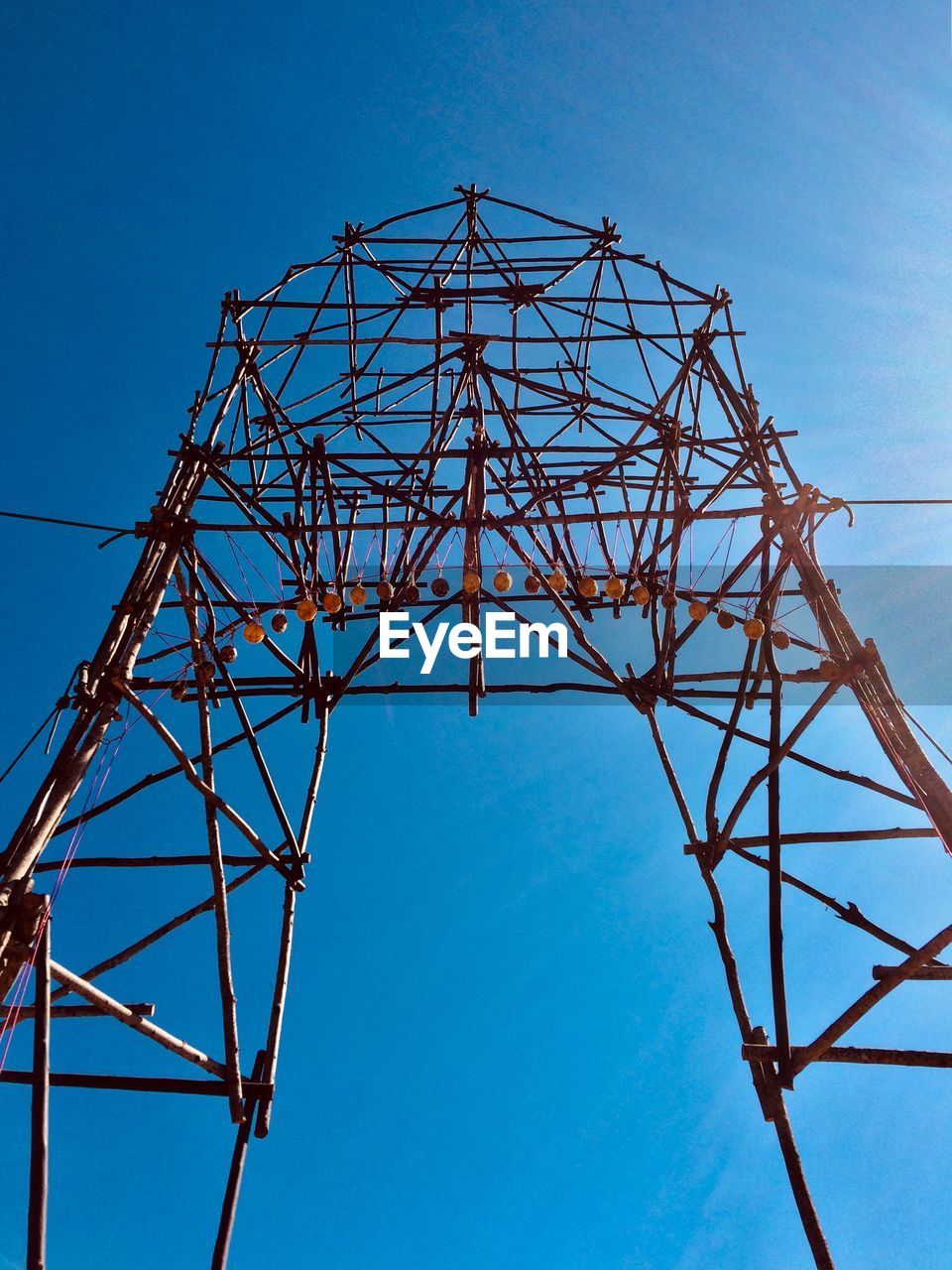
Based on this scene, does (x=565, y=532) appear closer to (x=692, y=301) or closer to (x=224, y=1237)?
(x=692, y=301)

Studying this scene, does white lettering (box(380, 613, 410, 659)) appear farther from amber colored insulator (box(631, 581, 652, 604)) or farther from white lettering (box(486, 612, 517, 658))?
amber colored insulator (box(631, 581, 652, 604))

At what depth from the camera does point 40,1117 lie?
18.0 feet

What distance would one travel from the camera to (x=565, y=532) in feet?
35.8

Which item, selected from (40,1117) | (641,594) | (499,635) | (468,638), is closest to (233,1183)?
(40,1117)

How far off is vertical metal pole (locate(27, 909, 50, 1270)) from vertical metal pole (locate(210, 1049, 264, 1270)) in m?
1.95

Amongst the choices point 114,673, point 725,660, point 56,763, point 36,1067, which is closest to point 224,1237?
point 36,1067

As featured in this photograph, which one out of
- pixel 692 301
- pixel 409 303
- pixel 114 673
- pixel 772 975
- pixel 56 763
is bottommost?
pixel 772 975

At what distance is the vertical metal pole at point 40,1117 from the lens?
5.19 metres

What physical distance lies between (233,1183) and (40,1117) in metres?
2.69

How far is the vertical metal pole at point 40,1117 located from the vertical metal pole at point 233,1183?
195 cm

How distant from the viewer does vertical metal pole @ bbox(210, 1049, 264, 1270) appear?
22.9ft

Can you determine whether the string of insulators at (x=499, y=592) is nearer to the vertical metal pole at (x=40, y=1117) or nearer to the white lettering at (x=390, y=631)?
the white lettering at (x=390, y=631)

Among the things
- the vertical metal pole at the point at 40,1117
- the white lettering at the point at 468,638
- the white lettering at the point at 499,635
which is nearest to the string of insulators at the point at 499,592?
the white lettering at the point at 468,638

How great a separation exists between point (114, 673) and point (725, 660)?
1700cm
